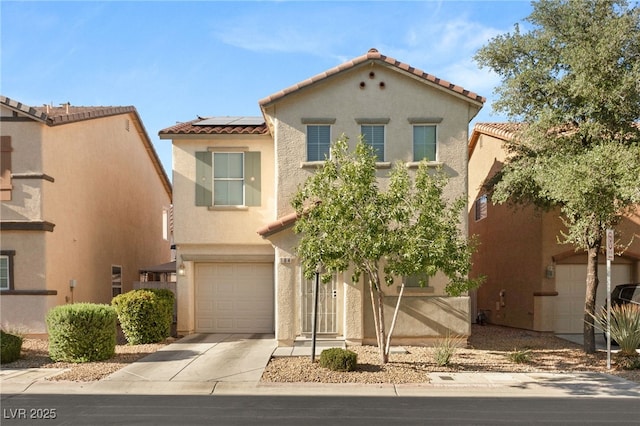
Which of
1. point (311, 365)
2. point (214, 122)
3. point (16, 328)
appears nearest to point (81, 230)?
point (16, 328)

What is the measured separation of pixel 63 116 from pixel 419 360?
12067 millimetres

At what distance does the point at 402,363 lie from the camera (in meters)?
11.3

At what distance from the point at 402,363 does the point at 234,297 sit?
6.40 m

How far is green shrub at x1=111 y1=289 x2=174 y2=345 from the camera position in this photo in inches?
528

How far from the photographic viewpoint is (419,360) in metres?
11.7

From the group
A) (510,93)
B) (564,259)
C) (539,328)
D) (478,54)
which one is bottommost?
(539,328)

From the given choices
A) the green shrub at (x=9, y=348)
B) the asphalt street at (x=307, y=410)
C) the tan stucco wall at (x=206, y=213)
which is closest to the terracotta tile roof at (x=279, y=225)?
the tan stucco wall at (x=206, y=213)

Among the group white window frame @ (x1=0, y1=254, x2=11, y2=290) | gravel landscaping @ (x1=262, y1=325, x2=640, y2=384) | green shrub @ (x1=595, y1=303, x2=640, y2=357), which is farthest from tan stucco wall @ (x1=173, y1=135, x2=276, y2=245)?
green shrub @ (x1=595, y1=303, x2=640, y2=357)

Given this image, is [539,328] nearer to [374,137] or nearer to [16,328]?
[374,137]

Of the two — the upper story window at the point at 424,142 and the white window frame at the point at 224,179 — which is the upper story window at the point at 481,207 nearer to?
the upper story window at the point at 424,142

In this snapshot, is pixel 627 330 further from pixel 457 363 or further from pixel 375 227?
pixel 375 227

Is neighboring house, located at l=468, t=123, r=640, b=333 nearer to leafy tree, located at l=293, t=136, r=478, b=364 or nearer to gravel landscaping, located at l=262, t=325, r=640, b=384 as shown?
gravel landscaping, located at l=262, t=325, r=640, b=384

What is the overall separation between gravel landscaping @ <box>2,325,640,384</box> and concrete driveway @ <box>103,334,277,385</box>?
1.04 ft

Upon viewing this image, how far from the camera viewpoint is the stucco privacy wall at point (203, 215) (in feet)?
50.3
